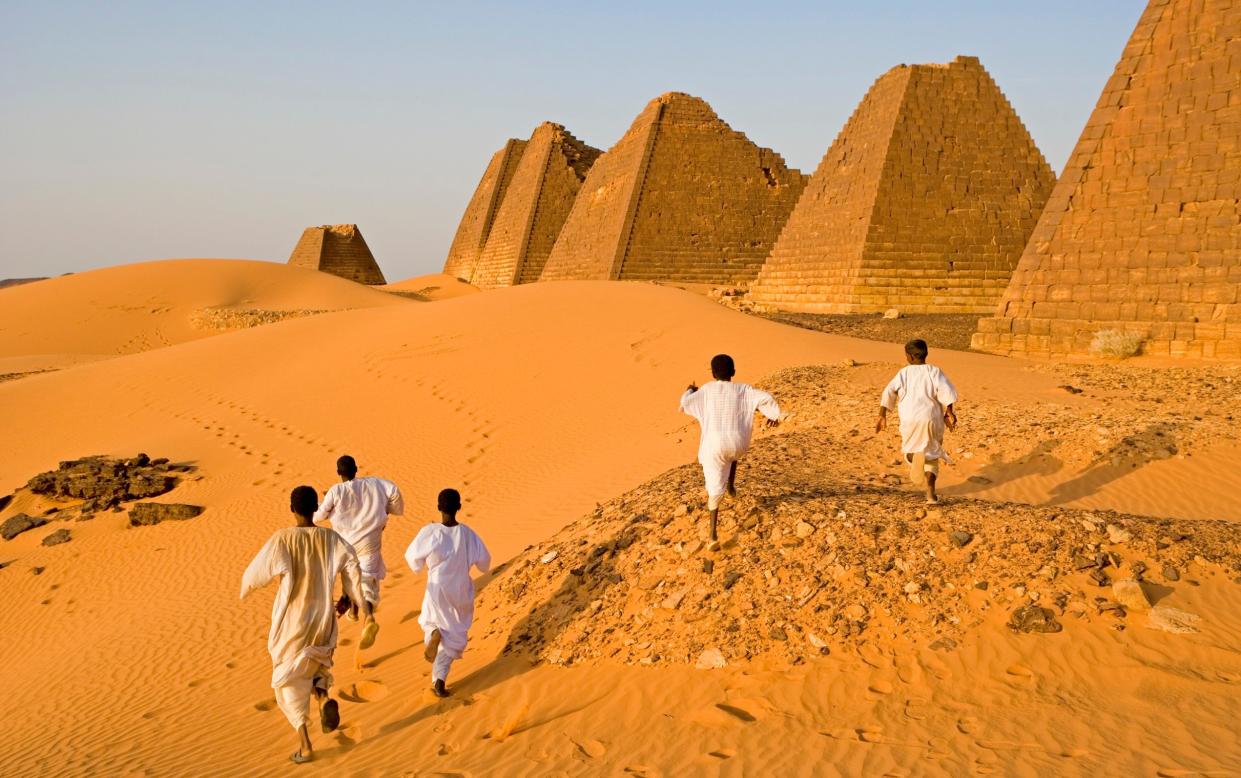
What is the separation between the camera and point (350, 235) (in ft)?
174

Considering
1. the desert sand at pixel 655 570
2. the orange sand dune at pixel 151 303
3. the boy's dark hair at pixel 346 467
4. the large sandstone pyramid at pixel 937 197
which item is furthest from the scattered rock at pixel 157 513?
the orange sand dune at pixel 151 303

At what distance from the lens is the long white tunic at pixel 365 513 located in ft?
20.9

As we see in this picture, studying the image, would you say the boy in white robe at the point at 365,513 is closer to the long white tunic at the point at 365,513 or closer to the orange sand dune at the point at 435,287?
the long white tunic at the point at 365,513

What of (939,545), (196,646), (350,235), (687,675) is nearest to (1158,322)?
(939,545)

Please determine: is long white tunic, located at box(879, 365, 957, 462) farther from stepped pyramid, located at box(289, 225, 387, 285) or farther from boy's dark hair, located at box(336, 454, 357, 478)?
stepped pyramid, located at box(289, 225, 387, 285)

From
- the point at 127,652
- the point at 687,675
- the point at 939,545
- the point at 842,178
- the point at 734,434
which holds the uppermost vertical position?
the point at 842,178

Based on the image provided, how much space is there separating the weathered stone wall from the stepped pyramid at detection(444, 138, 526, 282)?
13.1 m

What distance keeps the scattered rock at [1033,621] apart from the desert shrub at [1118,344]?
1038 centimetres

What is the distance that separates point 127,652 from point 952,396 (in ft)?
21.2

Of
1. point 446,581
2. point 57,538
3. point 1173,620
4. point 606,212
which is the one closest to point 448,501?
point 446,581

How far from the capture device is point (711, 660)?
4.96 metres

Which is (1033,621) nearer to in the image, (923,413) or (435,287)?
(923,413)

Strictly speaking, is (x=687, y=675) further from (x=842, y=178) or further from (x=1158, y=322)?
(x=842, y=178)

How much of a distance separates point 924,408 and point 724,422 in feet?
5.52
